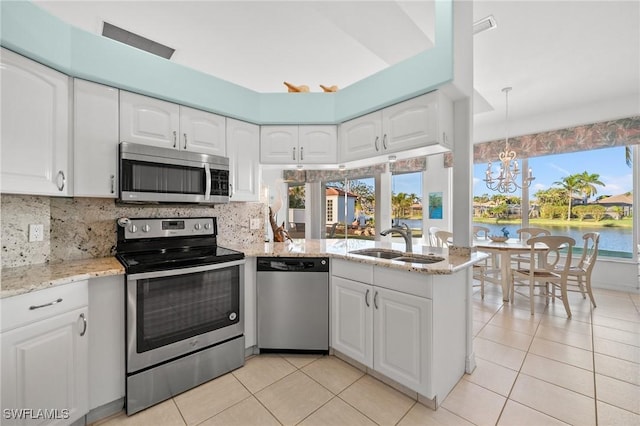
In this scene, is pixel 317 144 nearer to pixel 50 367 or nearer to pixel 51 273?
pixel 51 273

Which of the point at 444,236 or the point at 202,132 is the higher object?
the point at 202,132

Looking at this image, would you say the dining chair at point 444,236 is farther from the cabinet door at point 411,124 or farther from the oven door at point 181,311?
the oven door at point 181,311

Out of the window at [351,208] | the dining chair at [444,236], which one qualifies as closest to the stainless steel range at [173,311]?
the window at [351,208]

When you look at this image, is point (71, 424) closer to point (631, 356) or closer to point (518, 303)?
point (631, 356)

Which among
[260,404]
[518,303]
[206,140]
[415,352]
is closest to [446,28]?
[206,140]

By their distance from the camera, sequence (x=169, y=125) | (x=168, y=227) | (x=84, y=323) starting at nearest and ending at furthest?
1. (x=84, y=323)
2. (x=169, y=125)
3. (x=168, y=227)

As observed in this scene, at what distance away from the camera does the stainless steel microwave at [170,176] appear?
A: 1999 millimetres

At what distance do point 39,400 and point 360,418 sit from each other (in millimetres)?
1693

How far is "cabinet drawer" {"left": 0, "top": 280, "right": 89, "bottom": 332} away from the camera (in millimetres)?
1252

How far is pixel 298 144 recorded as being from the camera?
110 inches

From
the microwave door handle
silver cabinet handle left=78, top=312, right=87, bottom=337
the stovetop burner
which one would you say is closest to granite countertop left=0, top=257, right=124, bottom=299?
the stovetop burner

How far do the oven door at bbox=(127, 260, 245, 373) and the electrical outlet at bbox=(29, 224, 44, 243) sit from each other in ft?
2.43

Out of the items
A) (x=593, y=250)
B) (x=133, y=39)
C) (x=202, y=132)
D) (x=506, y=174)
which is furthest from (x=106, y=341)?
(x=593, y=250)

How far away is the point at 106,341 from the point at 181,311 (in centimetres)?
42
